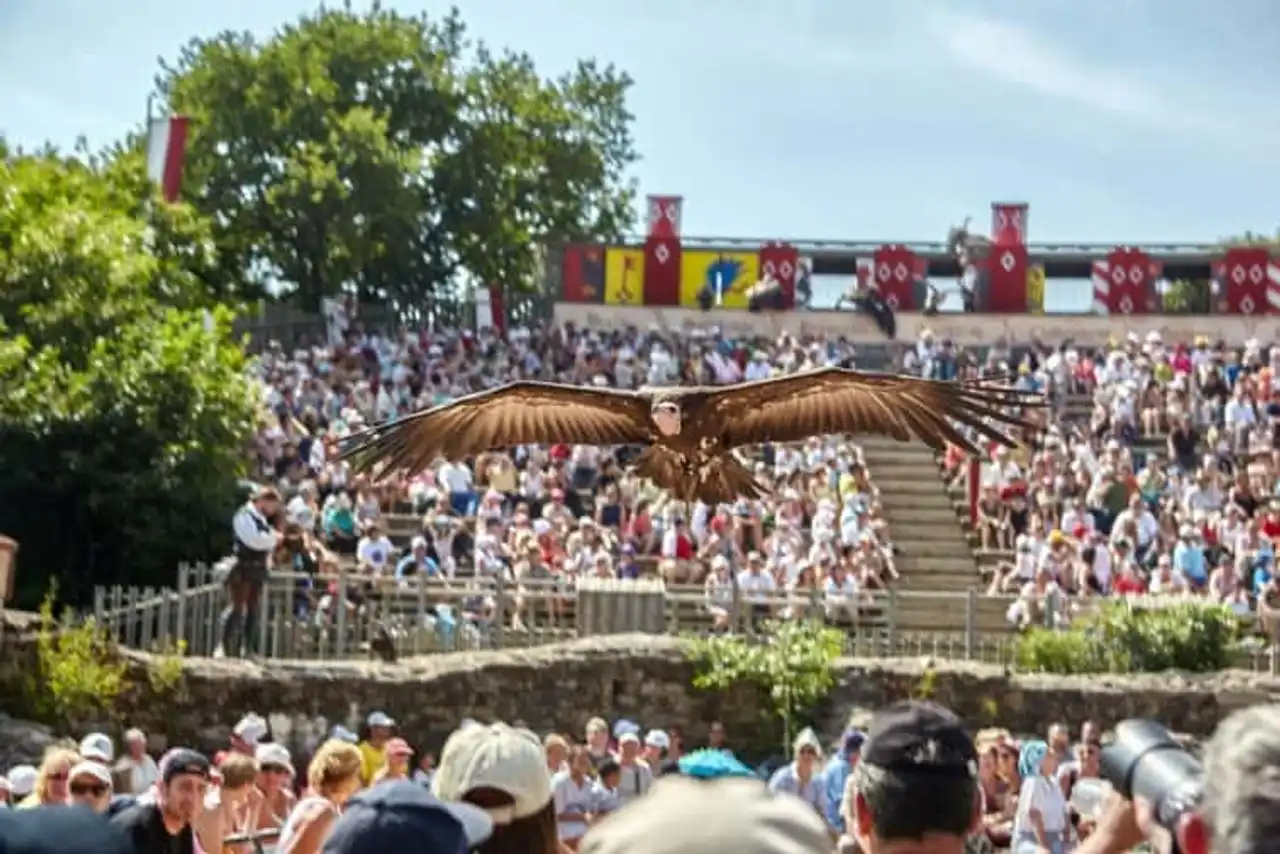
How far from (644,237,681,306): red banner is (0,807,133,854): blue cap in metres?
42.2

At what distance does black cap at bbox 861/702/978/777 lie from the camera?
4316mm

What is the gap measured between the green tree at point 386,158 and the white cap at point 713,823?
1650 inches

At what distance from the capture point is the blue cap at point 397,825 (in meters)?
4.20

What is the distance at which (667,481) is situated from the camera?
13633 millimetres

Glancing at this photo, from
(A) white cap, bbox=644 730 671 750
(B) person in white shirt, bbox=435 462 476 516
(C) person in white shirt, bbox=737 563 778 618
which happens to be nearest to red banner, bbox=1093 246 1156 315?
(B) person in white shirt, bbox=435 462 476 516

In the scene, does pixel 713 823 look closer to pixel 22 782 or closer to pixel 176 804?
pixel 176 804

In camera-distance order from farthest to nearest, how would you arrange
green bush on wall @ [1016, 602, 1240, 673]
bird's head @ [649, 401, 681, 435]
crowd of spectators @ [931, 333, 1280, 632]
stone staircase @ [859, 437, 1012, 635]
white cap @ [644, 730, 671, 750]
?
crowd of spectators @ [931, 333, 1280, 632], stone staircase @ [859, 437, 1012, 635], green bush on wall @ [1016, 602, 1240, 673], white cap @ [644, 730, 671, 750], bird's head @ [649, 401, 681, 435]

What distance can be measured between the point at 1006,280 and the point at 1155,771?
43068 mm

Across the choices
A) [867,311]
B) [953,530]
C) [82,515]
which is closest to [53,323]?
[82,515]

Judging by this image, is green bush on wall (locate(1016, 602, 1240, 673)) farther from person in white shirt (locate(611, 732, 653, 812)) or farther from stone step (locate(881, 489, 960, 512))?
stone step (locate(881, 489, 960, 512))

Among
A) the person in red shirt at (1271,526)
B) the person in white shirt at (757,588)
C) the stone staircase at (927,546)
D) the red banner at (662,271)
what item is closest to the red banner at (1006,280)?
the red banner at (662,271)

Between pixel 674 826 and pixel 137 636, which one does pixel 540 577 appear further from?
pixel 674 826

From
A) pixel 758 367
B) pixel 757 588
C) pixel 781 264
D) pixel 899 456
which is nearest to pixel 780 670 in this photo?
pixel 757 588

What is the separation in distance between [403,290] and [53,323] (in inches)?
776
